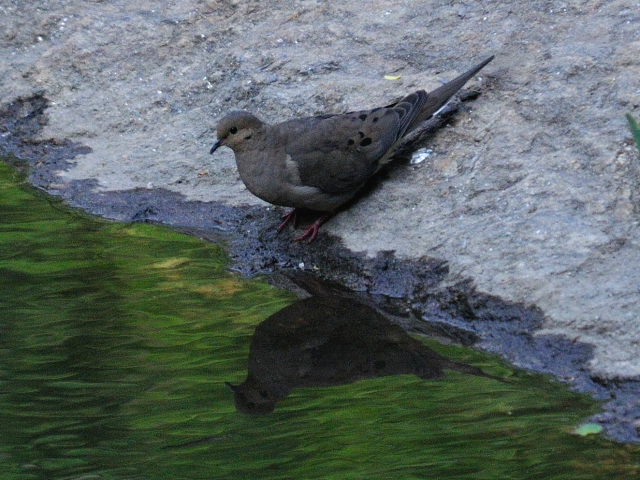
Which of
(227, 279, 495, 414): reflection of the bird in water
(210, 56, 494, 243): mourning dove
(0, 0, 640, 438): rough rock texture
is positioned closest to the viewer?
(227, 279, 495, 414): reflection of the bird in water

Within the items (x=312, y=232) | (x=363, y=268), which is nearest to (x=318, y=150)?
(x=312, y=232)

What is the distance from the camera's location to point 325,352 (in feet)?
14.5

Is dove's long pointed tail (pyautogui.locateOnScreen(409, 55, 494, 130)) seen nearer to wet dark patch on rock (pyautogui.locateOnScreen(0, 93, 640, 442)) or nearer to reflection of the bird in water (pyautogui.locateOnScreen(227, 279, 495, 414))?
wet dark patch on rock (pyautogui.locateOnScreen(0, 93, 640, 442))

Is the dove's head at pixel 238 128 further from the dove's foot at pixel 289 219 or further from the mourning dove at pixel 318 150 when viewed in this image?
the dove's foot at pixel 289 219

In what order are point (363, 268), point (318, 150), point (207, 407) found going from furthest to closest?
point (318, 150) → point (363, 268) → point (207, 407)

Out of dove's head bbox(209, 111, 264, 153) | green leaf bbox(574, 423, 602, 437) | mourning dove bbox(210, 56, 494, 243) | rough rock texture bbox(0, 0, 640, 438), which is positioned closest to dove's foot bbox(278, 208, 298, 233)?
mourning dove bbox(210, 56, 494, 243)

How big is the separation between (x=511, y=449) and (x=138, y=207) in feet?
10.9

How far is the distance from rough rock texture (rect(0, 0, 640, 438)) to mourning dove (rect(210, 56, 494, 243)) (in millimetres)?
185

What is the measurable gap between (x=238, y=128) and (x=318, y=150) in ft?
1.68

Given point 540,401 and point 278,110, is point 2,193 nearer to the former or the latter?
point 278,110

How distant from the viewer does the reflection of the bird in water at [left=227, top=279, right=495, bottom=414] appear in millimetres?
4137

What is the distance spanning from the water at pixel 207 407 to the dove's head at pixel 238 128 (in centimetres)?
84

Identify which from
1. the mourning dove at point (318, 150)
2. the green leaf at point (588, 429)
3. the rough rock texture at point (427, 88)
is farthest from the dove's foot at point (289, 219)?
the green leaf at point (588, 429)

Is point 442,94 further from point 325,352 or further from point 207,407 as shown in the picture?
point 207,407
